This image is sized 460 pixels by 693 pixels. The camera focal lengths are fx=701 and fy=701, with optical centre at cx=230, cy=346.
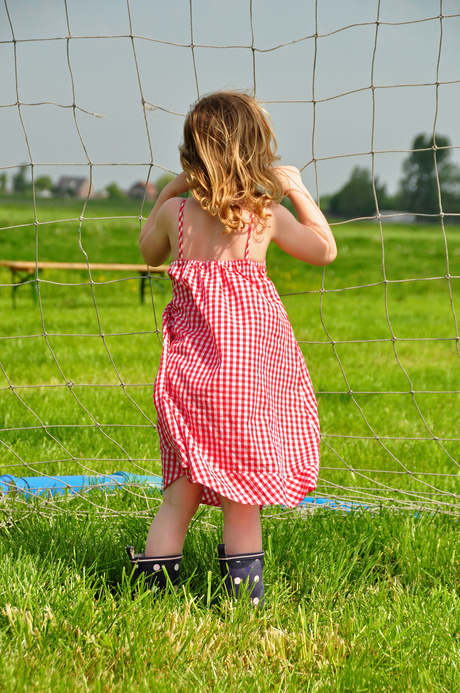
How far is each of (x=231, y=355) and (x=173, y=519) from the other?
435 millimetres

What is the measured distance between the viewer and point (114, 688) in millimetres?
1346

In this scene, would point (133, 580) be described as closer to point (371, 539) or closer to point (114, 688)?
point (114, 688)

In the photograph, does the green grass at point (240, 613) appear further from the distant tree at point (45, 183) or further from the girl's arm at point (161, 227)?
the distant tree at point (45, 183)

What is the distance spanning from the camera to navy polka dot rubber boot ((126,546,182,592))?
5.64 feet

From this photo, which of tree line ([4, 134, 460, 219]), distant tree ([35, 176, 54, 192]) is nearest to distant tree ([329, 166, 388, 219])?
tree line ([4, 134, 460, 219])

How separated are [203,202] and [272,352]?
1.35ft

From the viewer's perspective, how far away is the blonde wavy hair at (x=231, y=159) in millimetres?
1719

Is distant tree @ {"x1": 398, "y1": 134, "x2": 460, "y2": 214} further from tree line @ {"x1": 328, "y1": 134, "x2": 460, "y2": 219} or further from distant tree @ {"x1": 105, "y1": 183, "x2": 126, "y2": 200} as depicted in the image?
distant tree @ {"x1": 105, "y1": 183, "x2": 126, "y2": 200}

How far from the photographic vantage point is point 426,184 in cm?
3697

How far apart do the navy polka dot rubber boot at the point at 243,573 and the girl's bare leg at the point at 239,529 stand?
2 cm

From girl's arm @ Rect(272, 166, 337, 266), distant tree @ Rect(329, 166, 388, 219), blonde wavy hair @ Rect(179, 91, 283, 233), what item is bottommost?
girl's arm @ Rect(272, 166, 337, 266)

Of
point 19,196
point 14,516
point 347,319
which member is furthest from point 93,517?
point 19,196

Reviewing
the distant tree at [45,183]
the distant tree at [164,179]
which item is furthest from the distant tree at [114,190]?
the distant tree at [164,179]

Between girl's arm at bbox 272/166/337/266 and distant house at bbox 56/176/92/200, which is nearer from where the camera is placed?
girl's arm at bbox 272/166/337/266
